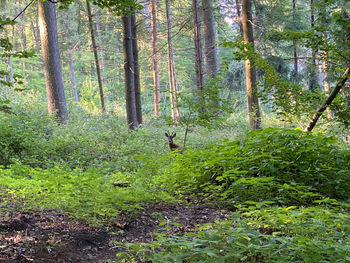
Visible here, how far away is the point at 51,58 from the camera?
13.6 metres

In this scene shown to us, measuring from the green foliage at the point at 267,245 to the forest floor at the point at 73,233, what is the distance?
0.34 m

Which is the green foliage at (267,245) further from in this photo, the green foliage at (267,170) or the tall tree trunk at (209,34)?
the tall tree trunk at (209,34)

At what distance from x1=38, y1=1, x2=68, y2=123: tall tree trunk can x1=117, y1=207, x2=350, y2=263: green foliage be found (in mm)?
12116

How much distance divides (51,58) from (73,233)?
12278mm

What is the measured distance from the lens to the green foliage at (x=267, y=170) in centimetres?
407

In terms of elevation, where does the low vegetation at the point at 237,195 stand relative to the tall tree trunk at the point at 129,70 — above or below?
below

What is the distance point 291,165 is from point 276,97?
2.18m

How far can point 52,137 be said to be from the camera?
391 inches

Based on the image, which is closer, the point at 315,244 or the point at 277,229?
the point at 315,244

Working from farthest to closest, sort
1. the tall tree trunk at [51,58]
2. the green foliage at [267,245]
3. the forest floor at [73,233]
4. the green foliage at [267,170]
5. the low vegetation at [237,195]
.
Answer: the tall tree trunk at [51,58] → the green foliage at [267,170] → the forest floor at [73,233] → the low vegetation at [237,195] → the green foliage at [267,245]

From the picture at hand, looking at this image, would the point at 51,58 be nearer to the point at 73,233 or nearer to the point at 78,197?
the point at 78,197

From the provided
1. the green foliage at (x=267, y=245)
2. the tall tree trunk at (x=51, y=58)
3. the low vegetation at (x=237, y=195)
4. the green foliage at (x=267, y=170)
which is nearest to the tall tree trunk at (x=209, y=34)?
the tall tree trunk at (x=51, y=58)

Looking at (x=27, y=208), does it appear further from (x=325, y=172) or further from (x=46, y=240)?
(x=325, y=172)

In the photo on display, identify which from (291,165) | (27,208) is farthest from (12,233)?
(291,165)
